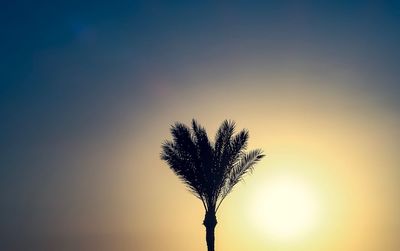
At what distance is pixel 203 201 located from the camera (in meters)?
35.8

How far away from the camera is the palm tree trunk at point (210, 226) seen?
115ft

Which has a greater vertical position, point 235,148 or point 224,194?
point 235,148

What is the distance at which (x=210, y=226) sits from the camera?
35188 millimetres

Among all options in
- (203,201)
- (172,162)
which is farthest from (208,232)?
(172,162)

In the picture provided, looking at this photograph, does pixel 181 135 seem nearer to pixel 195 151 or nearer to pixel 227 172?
pixel 195 151

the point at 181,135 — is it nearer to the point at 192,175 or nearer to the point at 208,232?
the point at 192,175

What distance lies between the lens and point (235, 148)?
35750 millimetres

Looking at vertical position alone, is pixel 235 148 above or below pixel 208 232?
above

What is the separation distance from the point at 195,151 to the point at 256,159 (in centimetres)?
415

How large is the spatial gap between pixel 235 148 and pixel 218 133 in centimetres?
146

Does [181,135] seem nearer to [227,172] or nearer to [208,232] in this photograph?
[227,172]

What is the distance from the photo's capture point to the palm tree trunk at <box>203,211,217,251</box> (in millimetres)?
35000

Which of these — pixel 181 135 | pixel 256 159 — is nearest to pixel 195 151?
pixel 181 135

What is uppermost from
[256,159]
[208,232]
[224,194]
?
[256,159]
